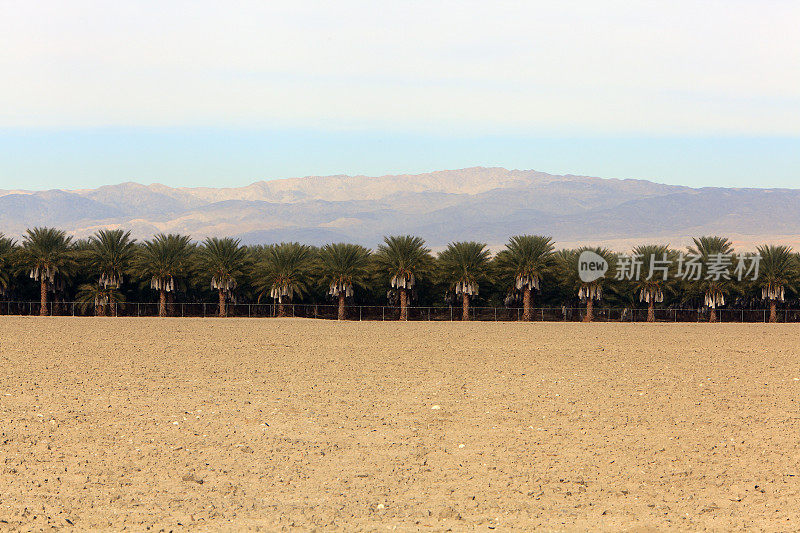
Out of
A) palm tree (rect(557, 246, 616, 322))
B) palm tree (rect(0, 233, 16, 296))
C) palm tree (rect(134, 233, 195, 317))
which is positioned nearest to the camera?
palm tree (rect(0, 233, 16, 296))

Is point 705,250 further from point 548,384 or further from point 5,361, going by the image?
point 5,361

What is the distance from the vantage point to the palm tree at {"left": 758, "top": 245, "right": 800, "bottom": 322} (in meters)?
67.5

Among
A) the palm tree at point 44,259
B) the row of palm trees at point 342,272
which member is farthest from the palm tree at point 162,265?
the palm tree at point 44,259

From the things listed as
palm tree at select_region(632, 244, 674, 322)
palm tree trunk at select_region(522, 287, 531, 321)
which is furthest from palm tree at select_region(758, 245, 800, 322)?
palm tree trunk at select_region(522, 287, 531, 321)

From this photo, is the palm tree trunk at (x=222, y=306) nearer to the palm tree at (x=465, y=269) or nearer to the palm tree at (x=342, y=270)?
the palm tree at (x=342, y=270)

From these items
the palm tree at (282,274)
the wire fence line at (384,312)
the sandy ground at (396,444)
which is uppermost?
the palm tree at (282,274)

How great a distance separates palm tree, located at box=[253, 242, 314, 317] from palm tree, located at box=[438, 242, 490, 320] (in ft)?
37.3

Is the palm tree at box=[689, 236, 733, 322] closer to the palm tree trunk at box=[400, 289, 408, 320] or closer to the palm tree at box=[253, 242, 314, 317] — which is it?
the palm tree trunk at box=[400, 289, 408, 320]

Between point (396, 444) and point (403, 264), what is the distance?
5190cm

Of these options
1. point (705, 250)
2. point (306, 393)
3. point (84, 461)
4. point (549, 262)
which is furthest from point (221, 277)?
point (84, 461)

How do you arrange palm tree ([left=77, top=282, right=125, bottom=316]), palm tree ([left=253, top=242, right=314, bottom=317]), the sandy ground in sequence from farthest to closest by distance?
palm tree ([left=253, top=242, right=314, bottom=317]) < palm tree ([left=77, top=282, right=125, bottom=316]) < the sandy ground

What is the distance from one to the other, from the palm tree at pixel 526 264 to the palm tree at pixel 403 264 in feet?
21.2

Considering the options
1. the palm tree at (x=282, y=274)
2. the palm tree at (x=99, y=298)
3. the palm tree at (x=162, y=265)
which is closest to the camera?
the palm tree at (x=99, y=298)

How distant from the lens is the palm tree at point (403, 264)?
217 ft
